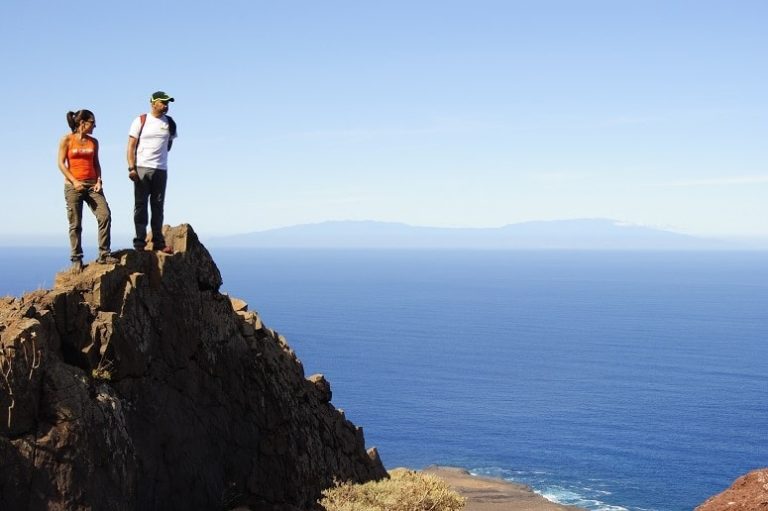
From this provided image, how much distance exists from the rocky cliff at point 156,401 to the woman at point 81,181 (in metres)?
0.55

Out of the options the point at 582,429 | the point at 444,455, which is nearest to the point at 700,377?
the point at 582,429

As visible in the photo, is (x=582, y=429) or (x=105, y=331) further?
(x=582, y=429)

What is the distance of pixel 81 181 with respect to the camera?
61.0 ft

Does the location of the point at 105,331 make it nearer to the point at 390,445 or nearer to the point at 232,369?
the point at 232,369

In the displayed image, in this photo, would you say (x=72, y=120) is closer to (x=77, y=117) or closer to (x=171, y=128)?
(x=77, y=117)

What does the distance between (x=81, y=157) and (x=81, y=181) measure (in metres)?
0.55

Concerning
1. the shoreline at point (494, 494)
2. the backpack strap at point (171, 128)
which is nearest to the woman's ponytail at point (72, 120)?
the backpack strap at point (171, 128)

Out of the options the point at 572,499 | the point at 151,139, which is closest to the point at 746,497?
the point at 151,139

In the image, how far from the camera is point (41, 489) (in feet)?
46.2

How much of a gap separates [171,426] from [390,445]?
102 meters

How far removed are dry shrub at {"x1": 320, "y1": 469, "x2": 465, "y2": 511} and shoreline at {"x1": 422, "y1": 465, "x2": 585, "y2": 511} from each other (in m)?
57.8

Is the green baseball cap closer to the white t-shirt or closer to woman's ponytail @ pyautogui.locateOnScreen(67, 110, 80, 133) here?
the white t-shirt

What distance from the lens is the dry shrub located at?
23750 mm

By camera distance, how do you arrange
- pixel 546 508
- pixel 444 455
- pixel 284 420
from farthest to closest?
pixel 444 455
pixel 546 508
pixel 284 420
